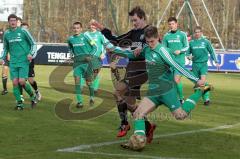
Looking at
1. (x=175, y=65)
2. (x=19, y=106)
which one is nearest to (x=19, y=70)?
(x=19, y=106)

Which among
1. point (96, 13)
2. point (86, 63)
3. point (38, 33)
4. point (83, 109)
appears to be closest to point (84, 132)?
point (83, 109)

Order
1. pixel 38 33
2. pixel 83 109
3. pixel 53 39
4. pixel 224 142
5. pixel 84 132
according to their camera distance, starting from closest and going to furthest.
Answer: pixel 224 142, pixel 84 132, pixel 83 109, pixel 38 33, pixel 53 39

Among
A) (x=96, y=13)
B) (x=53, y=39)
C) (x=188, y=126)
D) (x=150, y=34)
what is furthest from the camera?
(x=96, y=13)

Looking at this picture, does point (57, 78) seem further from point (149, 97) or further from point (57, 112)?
point (149, 97)

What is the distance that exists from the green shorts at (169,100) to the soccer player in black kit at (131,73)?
72 centimetres

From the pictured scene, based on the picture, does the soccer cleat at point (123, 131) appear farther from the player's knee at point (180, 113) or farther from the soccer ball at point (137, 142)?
the player's knee at point (180, 113)

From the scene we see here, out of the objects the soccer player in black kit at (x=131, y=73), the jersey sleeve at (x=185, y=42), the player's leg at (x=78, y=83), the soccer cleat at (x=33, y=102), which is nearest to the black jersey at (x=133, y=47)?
the soccer player in black kit at (x=131, y=73)

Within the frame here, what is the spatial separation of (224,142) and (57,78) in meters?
4.57

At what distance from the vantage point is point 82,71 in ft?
52.6

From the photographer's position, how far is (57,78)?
44.0 ft

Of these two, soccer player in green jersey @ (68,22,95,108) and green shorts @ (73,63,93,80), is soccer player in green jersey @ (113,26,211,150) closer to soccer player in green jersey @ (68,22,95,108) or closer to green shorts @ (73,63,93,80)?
green shorts @ (73,63,93,80)

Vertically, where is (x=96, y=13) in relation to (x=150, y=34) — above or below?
below

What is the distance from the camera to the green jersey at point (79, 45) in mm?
16344

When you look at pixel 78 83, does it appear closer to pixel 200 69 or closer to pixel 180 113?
pixel 200 69
